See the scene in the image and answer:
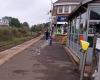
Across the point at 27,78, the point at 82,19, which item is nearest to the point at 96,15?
the point at 82,19

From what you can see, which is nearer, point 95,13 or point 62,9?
point 95,13

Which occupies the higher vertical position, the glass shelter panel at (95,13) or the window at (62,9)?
the window at (62,9)

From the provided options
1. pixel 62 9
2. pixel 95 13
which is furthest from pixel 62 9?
pixel 95 13

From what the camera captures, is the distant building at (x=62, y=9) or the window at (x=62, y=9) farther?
the window at (x=62, y=9)

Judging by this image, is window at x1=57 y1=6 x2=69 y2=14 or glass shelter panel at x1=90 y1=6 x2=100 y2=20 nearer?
glass shelter panel at x1=90 y1=6 x2=100 y2=20

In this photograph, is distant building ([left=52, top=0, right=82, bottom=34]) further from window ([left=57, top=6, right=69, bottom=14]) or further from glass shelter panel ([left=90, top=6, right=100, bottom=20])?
glass shelter panel ([left=90, top=6, right=100, bottom=20])

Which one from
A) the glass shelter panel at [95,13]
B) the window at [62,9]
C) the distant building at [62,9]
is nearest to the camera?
the glass shelter panel at [95,13]

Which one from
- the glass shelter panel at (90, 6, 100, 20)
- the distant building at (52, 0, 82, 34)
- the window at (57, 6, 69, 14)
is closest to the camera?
the glass shelter panel at (90, 6, 100, 20)

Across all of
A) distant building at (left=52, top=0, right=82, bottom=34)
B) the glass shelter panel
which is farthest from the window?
the glass shelter panel

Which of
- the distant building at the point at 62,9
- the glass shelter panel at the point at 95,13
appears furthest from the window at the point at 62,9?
the glass shelter panel at the point at 95,13

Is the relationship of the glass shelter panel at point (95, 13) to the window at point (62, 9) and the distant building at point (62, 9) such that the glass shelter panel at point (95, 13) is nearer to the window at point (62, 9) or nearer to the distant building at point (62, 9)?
the distant building at point (62, 9)

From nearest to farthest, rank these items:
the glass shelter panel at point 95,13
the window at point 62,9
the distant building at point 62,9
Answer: the glass shelter panel at point 95,13 < the distant building at point 62,9 < the window at point 62,9

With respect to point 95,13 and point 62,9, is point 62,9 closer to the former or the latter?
point 62,9

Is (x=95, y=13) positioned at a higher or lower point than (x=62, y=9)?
lower
